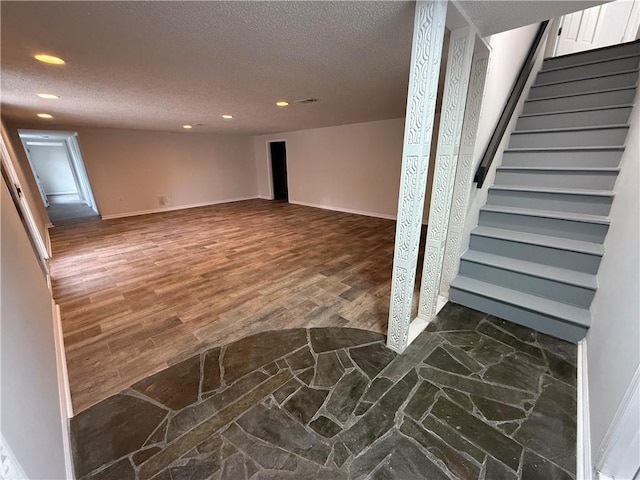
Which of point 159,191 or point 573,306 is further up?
point 159,191

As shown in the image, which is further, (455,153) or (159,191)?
(159,191)

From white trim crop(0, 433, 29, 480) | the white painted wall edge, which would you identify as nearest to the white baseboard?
the white painted wall edge

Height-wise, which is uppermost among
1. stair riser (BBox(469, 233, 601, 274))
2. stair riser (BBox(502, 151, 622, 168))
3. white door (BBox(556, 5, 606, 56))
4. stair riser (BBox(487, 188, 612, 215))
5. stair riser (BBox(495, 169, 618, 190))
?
white door (BBox(556, 5, 606, 56))

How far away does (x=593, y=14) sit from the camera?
4172mm

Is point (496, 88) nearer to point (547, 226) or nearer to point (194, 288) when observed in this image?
point (547, 226)

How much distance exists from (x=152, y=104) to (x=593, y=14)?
6.96 meters

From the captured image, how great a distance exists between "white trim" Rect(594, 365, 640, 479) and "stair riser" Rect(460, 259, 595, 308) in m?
1.30

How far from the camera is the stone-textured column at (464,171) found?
1.97 metres

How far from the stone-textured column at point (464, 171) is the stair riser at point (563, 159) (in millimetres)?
1125

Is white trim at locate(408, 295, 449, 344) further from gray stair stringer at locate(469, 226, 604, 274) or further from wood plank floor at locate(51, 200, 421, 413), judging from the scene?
gray stair stringer at locate(469, 226, 604, 274)

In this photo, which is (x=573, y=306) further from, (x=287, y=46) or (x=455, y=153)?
(x=287, y=46)

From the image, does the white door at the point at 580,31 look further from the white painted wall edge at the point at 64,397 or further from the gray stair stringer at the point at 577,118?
the white painted wall edge at the point at 64,397

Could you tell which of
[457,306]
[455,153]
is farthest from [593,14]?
[457,306]

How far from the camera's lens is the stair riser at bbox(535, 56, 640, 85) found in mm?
2973
